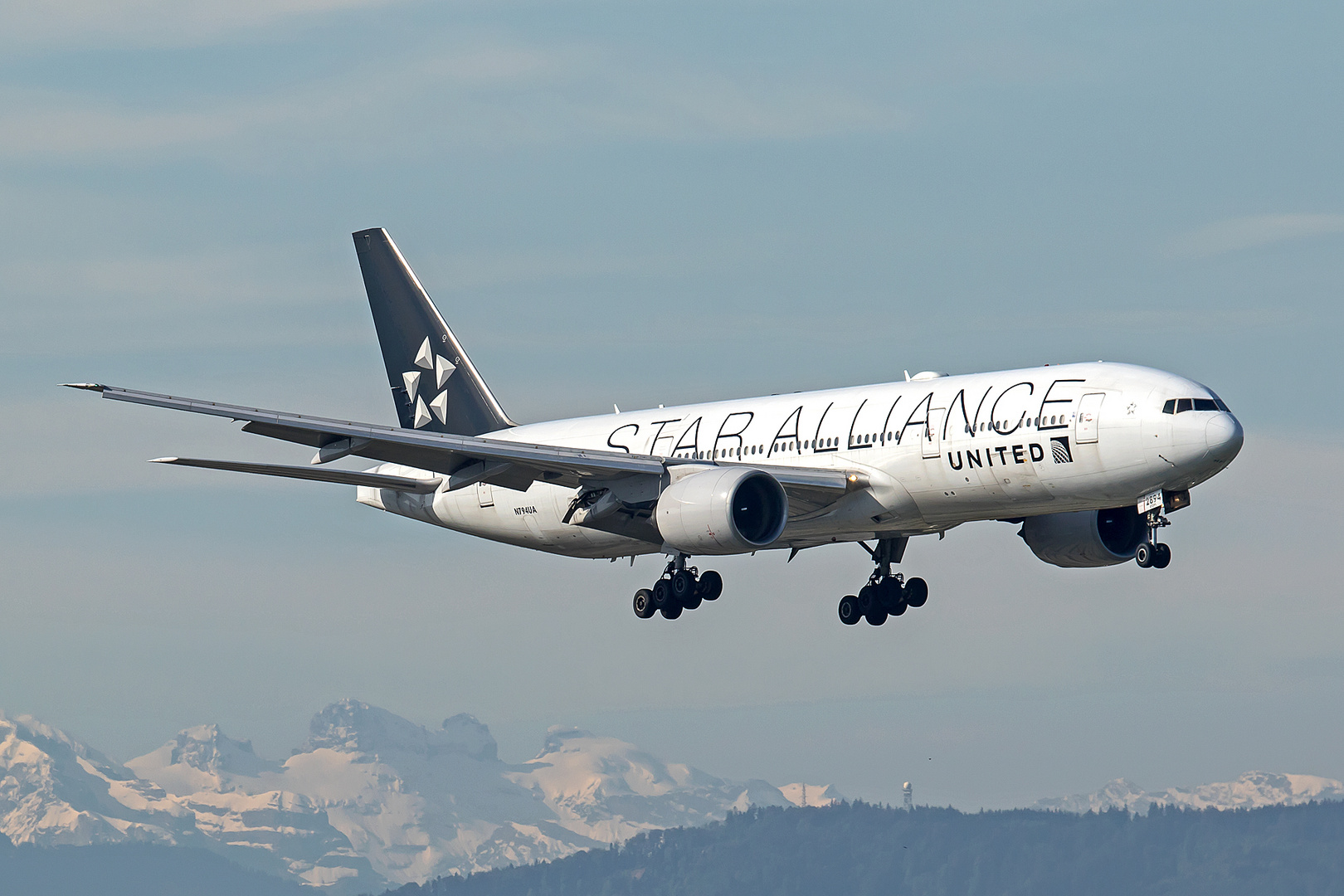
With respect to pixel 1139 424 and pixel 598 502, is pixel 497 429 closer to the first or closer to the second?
pixel 598 502

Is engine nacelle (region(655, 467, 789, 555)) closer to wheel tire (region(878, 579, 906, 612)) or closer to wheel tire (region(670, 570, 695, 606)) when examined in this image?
wheel tire (region(670, 570, 695, 606))

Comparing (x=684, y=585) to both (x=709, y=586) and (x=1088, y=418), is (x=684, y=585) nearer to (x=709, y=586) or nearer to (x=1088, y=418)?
(x=709, y=586)

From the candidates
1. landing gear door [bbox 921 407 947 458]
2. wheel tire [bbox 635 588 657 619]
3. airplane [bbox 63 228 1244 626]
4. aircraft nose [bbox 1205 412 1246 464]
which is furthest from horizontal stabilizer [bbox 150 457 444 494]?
aircraft nose [bbox 1205 412 1246 464]

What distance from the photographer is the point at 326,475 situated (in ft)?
174

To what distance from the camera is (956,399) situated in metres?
46.9

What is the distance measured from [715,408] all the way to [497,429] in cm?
1107

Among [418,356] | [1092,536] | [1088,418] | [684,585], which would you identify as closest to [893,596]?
[1092,536]

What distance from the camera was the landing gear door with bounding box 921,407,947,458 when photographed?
46625 mm

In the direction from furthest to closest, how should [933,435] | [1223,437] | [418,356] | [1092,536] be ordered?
[418,356], [1092,536], [933,435], [1223,437]

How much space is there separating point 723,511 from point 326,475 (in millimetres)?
13259

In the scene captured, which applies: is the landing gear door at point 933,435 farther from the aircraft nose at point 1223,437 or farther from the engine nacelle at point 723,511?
the aircraft nose at point 1223,437

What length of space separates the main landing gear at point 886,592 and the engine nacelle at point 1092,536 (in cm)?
412

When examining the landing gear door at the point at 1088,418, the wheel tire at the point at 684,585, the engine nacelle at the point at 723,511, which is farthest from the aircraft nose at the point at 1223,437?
the wheel tire at the point at 684,585

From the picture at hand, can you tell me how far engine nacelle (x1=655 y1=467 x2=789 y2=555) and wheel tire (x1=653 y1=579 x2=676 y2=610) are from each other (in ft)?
13.1
